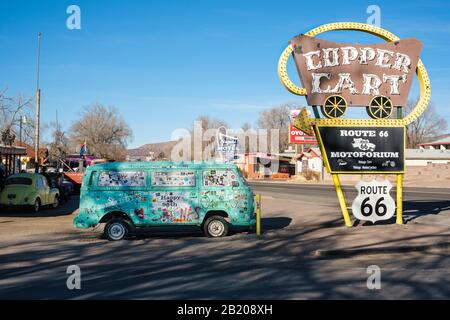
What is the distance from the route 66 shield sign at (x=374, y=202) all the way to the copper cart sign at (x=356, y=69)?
2.51 meters

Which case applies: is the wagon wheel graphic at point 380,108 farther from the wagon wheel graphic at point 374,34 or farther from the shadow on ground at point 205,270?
the shadow on ground at point 205,270

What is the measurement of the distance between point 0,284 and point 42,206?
17.1 m

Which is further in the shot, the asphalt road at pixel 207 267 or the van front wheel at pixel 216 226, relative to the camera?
the van front wheel at pixel 216 226

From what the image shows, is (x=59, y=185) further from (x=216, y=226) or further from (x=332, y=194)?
(x=332, y=194)

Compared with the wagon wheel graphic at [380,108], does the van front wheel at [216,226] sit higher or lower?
lower

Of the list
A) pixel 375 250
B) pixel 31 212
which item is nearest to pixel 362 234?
pixel 375 250

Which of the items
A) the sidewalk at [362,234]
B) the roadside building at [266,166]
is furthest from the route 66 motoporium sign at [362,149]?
the roadside building at [266,166]

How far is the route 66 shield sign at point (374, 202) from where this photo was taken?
652 inches

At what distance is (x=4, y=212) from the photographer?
22.8m

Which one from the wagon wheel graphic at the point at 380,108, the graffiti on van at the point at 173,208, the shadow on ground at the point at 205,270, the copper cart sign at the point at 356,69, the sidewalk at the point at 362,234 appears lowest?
the shadow on ground at the point at 205,270

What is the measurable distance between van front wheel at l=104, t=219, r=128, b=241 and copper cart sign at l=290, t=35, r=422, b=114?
707 centimetres

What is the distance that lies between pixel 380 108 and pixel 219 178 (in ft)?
20.7

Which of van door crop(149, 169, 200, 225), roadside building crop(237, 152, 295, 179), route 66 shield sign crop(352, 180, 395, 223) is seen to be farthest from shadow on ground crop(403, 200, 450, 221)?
roadside building crop(237, 152, 295, 179)
